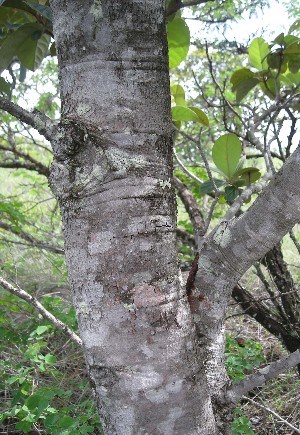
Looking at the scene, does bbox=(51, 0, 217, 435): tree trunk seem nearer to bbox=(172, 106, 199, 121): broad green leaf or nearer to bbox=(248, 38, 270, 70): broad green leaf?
bbox=(172, 106, 199, 121): broad green leaf

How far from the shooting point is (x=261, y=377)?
772 millimetres

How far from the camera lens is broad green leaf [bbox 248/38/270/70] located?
1.33 m

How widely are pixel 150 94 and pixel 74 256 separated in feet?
0.84

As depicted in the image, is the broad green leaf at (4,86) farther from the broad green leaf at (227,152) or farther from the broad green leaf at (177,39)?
the broad green leaf at (227,152)

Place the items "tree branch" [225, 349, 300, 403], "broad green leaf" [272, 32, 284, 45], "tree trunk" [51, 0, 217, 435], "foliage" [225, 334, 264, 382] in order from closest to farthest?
"tree trunk" [51, 0, 217, 435] → "tree branch" [225, 349, 300, 403] → "broad green leaf" [272, 32, 284, 45] → "foliage" [225, 334, 264, 382]

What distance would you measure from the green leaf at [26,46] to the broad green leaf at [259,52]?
22.8 inches

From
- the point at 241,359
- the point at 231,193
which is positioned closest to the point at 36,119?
the point at 231,193

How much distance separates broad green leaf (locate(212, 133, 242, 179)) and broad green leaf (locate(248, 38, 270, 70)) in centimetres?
42

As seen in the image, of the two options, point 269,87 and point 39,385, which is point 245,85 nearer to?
point 269,87

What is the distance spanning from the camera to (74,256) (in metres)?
0.68

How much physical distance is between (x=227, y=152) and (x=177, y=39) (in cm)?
27

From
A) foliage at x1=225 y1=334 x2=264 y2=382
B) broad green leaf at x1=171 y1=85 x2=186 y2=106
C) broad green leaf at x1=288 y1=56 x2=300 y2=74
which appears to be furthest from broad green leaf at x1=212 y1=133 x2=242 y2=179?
foliage at x1=225 y1=334 x2=264 y2=382

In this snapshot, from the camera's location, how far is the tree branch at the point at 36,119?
2.30 feet

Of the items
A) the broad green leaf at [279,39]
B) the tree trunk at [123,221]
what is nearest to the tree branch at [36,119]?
the tree trunk at [123,221]
